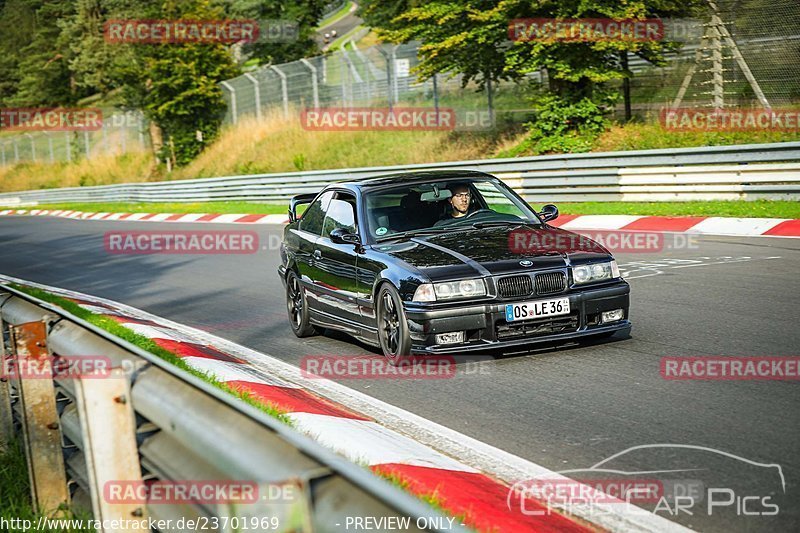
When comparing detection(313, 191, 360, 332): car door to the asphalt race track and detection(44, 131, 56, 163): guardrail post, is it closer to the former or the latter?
the asphalt race track

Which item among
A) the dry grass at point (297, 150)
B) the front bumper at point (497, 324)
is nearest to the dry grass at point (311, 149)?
the dry grass at point (297, 150)

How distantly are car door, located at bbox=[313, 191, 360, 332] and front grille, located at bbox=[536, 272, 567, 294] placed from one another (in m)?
1.73

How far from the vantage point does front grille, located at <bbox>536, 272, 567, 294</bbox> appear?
7836 mm

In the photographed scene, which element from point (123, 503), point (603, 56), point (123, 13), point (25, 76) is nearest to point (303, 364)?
point (123, 503)

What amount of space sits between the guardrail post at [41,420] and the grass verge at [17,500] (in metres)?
0.09

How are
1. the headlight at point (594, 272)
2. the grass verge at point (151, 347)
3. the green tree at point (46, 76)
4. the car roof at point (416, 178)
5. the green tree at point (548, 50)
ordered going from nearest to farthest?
the grass verge at point (151, 347)
the headlight at point (594, 272)
the car roof at point (416, 178)
the green tree at point (548, 50)
the green tree at point (46, 76)

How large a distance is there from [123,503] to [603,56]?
22130 mm

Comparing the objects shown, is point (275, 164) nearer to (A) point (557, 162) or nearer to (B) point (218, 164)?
(B) point (218, 164)

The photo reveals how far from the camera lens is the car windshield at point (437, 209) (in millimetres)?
9094

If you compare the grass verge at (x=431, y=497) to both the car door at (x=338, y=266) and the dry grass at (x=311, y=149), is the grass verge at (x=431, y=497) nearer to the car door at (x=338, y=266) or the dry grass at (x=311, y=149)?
the car door at (x=338, y=266)

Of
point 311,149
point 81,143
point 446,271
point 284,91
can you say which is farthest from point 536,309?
point 81,143

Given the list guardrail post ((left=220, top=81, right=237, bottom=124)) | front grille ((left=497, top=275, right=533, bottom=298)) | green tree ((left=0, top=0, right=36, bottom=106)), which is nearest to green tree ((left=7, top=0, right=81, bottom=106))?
green tree ((left=0, top=0, right=36, bottom=106))

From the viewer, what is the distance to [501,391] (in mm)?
7125

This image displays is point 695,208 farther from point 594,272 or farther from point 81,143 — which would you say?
point 81,143
